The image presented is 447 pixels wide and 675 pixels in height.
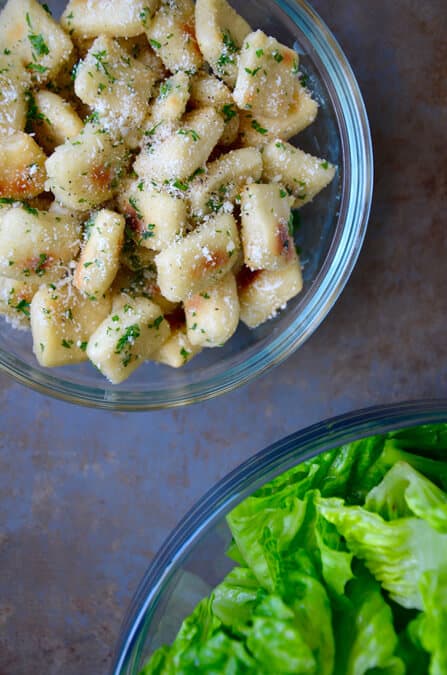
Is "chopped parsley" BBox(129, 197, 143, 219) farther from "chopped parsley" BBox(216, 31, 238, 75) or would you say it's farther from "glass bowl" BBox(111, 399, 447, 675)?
"glass bowl" BBox(111, 399, 447, 675)

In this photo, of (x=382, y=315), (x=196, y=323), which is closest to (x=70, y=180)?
(x=196, y=323)

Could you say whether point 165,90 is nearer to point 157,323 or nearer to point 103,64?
point 103,64

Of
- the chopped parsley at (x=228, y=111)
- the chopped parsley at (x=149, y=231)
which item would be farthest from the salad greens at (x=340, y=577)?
the chopped parsley at (x=228, y=111)

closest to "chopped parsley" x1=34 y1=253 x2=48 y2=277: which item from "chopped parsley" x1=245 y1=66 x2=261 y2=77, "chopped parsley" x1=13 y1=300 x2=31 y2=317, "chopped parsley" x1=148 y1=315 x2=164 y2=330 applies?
"chopped parsley" x1=13 y1=300 x2=31 y2=317

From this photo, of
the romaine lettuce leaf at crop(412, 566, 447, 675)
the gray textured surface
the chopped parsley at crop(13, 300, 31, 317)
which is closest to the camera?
the romaine lettuce leaf at crop(412, 566, 447, 675)

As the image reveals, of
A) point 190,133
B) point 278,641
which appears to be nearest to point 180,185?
point 190,133

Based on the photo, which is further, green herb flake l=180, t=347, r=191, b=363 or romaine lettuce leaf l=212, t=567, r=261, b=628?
green herb flake l=180, t=347, r=191, b=363

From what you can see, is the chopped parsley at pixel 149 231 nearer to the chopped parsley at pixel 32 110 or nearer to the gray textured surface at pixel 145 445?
the chopped parsley at pixel 32 110

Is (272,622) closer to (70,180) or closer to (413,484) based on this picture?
(413,484)
